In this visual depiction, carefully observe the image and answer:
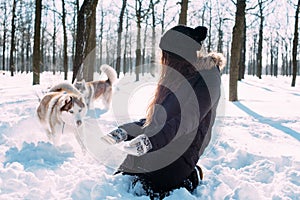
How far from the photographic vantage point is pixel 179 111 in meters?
2.09

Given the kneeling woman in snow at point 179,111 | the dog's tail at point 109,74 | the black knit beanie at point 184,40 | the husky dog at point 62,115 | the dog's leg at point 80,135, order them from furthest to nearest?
the dog's tail at point 109,74
the husky dog at point 62,115
the dog's leg at point 80,135
the black knit beanie at point 184,40
the kneeling woman in snow at point 179,111

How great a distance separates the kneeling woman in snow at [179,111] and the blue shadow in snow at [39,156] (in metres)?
1.25

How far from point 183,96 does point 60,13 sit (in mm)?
19500

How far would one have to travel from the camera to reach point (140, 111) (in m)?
7.78

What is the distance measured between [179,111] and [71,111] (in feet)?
9.44

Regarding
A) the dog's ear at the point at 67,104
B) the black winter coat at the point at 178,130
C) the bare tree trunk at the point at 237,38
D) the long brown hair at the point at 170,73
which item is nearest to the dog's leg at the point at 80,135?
the dog's ear at the point at 67,104

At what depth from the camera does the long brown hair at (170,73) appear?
8.09 feet

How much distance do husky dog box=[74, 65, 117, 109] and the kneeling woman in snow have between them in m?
6.20

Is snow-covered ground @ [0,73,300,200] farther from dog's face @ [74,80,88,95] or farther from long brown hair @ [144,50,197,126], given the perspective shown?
dog's face @ [74,80,88,95]

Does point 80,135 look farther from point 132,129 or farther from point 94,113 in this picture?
point 94,113

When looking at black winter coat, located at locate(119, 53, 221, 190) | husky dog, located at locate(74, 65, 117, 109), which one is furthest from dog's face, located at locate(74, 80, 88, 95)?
black winter coat, located at locate(119, 53, 221, 190)

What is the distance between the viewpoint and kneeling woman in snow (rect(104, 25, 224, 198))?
216 centimetres

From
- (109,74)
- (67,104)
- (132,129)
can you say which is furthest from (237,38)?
(132,129)

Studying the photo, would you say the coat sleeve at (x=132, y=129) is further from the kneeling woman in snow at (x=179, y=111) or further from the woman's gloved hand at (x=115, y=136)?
the woman's gloved hand at (x=115, y=136)
